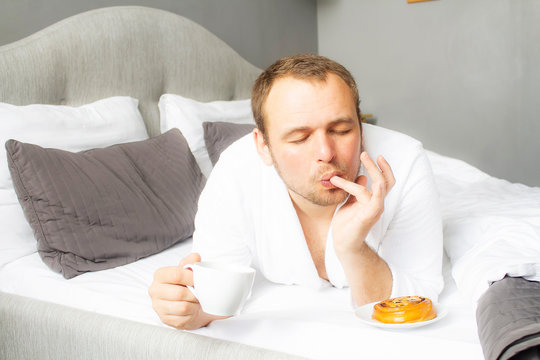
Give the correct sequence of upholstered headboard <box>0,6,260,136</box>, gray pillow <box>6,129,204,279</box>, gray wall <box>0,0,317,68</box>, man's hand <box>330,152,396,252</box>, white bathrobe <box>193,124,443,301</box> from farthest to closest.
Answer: gray wall <box>0,0,317,68</box>, upholstered headboard <box>0,6,260,136</box>, gray pillow <box>6,129,204,279</box>, white bathrobe <box>193,124,443,301</box>, man's hand <box>330,152,396,252</box>

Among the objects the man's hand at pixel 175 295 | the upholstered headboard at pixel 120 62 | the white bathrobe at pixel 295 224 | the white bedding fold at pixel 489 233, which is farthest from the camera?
the upholstered headboard at pixel 120 62

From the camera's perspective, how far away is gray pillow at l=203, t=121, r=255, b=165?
2020 millimetres

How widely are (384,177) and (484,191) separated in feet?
3.58

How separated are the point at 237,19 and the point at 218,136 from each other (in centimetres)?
119

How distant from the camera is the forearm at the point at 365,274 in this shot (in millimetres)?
1098

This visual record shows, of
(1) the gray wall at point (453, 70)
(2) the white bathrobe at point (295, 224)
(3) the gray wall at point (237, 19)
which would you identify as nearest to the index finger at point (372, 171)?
(2) the white bathrobe at point (295, 224)

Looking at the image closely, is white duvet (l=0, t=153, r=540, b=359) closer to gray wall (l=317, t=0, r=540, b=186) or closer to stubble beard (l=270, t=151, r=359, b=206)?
stubble beard (l=270, t=151, r=359, b=206)

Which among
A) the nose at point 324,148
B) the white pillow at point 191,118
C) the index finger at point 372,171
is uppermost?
the nose at point 324,148

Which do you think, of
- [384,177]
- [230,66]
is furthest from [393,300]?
[230,66]

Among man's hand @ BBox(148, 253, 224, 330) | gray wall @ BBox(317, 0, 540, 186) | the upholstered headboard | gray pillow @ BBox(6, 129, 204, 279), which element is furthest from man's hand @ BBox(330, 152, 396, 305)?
gray wall @ BBox(317, 0, 540, 186)

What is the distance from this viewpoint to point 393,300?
1.03 m

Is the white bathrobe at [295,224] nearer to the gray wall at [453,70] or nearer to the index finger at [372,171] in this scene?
the index finger at [372,171]

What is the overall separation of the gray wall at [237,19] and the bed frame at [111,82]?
0.12 metres

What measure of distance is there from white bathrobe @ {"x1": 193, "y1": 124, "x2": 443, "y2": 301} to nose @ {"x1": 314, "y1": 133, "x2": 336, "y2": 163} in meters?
0.22
